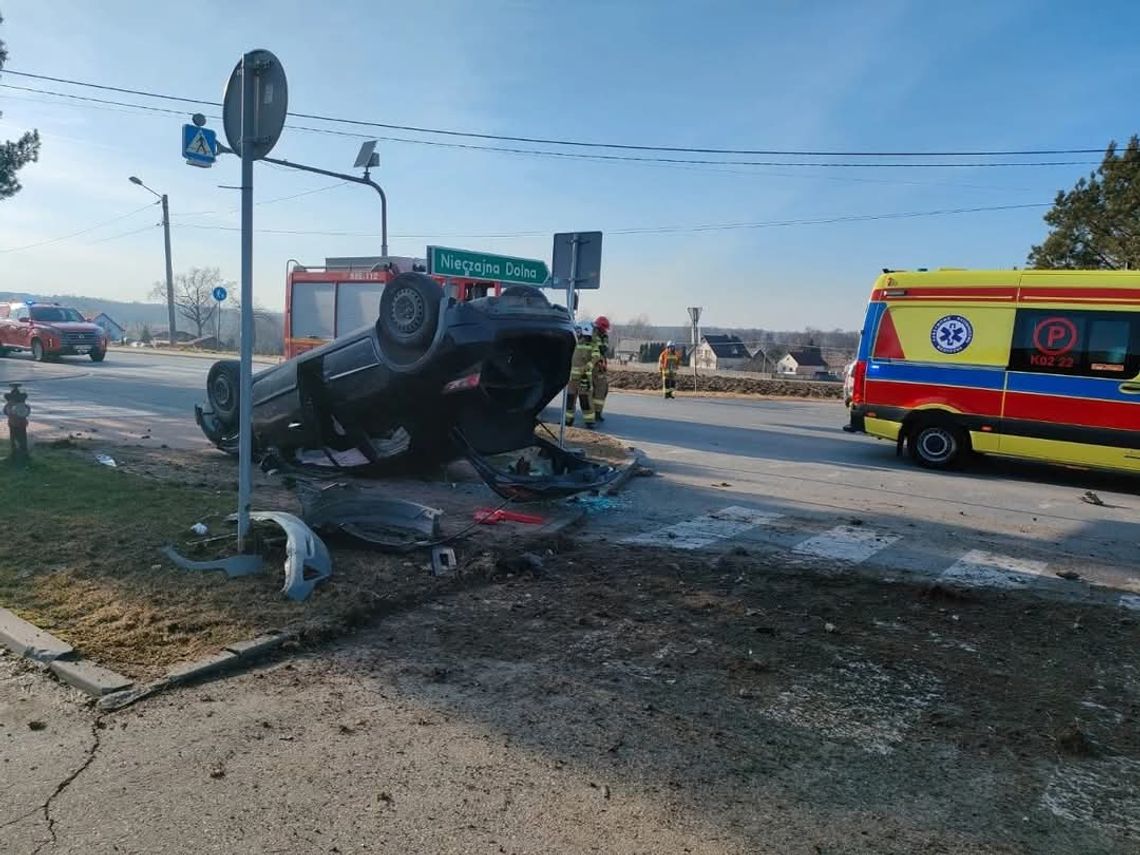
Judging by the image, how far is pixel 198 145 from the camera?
242 inches

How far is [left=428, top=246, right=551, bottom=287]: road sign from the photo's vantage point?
36.8 feet

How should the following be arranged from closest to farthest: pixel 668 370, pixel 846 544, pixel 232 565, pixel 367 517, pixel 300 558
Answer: pixel 300 558 < pixel 232 565 < pixel 367 517 < pixel 846 544 < pixel 668 370

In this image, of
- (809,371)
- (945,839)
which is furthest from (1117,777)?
(809,371)

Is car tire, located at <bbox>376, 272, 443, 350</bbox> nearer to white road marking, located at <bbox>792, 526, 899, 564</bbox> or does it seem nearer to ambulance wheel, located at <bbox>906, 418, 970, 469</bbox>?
white road marking, located at <bbox>792, 526, 899, 564</bbox>

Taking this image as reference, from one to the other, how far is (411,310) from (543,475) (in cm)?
185

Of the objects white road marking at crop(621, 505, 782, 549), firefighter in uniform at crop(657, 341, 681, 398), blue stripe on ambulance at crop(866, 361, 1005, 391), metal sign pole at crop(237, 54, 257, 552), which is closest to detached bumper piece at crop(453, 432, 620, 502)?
white road marking at crop(621, 505, 782, 549)

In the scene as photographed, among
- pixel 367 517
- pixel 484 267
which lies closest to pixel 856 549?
pixel 367 517

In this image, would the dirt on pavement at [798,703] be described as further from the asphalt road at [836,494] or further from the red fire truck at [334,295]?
the red fire truck at [334,295]

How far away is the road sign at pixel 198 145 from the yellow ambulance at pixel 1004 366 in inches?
358

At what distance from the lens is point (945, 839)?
2828 mm

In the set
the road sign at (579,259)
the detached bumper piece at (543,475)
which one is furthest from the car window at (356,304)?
the detached bumper piece at (543,475)

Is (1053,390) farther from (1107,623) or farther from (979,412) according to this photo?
(1107,623)

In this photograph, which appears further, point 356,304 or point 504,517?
Answer: point 356,304

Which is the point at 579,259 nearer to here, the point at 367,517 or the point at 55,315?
the point at 367,517
